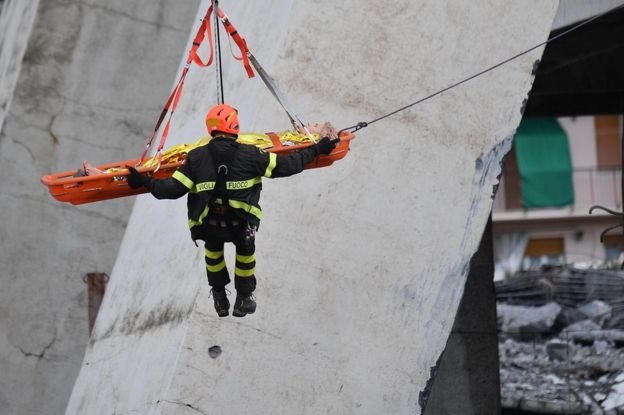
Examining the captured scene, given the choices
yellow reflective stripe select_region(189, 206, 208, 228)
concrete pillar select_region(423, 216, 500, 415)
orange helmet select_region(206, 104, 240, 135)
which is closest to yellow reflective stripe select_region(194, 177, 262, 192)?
yellow reflective stripe select_region(189, 206, 208, 228)

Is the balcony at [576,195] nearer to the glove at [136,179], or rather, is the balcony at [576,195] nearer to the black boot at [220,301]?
the black boot at [220,301]

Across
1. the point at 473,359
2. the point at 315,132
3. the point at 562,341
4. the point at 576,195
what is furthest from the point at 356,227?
the point at 576,195

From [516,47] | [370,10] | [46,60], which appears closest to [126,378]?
[370,10]

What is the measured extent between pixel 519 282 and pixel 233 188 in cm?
1416

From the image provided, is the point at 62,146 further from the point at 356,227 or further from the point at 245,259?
the point at 245,259

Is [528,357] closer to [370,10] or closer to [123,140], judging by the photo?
[123,140]

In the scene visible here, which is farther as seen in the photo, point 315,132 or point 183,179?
point 315,132

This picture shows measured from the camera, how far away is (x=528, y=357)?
1609cm

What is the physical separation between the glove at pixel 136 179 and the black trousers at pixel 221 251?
0.41m

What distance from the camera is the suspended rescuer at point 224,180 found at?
21.3 ft

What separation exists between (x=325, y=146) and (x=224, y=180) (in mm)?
689

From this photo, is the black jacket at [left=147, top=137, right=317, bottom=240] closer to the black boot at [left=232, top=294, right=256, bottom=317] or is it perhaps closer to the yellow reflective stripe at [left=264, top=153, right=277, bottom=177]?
the yellow reflective stripe at [left=264, top=153, right=277, bottom=177]

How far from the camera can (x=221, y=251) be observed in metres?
6.89

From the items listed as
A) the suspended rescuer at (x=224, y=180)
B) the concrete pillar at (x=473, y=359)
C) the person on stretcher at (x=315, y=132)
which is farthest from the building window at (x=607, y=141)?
the suspended rescuer at (x=224, y=180)
